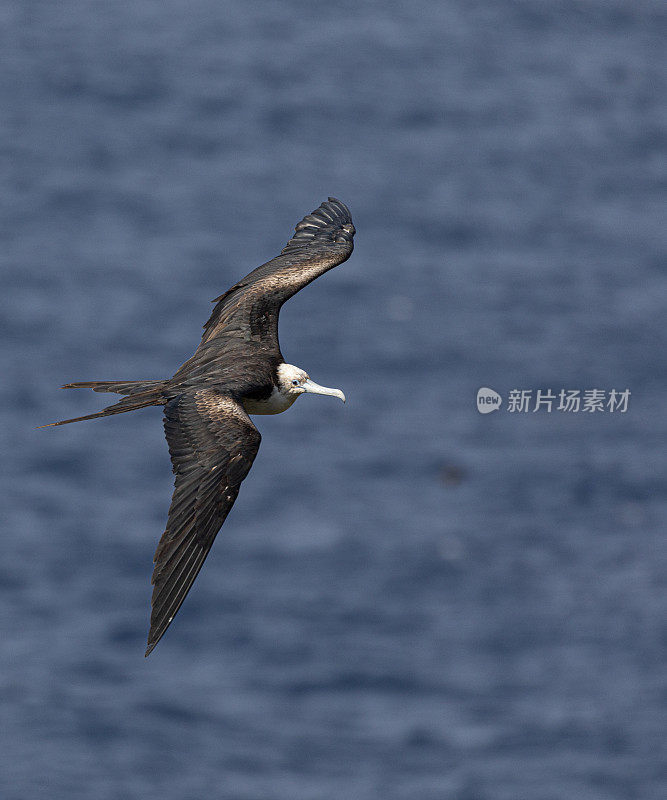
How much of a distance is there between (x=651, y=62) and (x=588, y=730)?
41.3 metres

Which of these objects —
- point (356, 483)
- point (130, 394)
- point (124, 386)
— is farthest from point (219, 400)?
point (356, 483)

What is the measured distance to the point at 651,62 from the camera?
9656 cm

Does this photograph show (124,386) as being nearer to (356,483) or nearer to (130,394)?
(130,394)

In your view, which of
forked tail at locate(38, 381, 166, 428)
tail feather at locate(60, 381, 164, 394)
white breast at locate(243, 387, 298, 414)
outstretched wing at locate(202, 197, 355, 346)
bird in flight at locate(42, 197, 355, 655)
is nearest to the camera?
bird in flight at locate(42, 197, 355, 655)

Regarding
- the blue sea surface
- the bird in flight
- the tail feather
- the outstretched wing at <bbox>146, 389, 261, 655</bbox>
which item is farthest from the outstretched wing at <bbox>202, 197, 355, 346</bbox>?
the blue sea surface

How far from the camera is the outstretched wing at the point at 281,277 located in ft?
62.8

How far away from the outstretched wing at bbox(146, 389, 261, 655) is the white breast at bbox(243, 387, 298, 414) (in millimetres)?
981

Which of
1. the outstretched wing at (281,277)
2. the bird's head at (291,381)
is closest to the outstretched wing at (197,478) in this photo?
the bird's head at (291,381)

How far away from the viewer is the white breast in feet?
58.6

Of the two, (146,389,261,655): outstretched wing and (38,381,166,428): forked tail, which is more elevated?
(38,381,166,428): forked tail

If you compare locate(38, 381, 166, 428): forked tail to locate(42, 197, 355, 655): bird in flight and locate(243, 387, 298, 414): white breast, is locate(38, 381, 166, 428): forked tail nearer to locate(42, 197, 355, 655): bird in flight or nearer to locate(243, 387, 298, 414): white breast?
locate(42, 197, 355, 655): bird in flight

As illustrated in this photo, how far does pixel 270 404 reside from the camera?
18.0 meters

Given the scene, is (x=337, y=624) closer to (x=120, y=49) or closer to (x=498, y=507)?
(x=498, y=507)

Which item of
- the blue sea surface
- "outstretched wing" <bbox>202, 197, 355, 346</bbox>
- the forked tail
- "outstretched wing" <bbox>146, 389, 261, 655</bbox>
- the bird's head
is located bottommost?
"outstretched wing" <bbox>146, 389, 261, 655</bbox>
